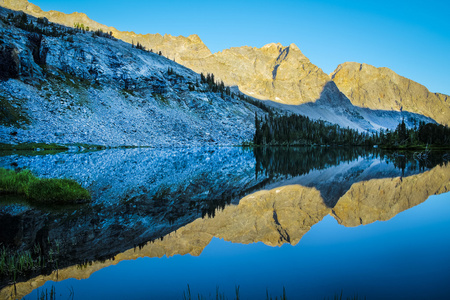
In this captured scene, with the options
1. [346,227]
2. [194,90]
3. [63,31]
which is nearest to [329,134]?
[194,90]

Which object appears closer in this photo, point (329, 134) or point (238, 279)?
point (238, 279)

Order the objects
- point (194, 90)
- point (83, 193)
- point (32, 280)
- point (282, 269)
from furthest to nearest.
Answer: point (194, 90)
point (83, 193)
point (282, 269)
point (32, 280)

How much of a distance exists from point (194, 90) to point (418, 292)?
18143 cm

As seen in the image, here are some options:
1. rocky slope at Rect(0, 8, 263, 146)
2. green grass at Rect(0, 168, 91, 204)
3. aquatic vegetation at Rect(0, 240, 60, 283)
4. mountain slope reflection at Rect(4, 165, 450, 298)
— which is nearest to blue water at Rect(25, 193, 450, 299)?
mountain slope reflection at Rect(4, 165, 450, 298)

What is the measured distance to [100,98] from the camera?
132000 millimetres

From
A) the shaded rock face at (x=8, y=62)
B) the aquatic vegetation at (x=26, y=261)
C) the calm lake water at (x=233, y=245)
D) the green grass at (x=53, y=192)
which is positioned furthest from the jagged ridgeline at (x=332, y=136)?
the aquatic vegetation at (x=26, y=261)

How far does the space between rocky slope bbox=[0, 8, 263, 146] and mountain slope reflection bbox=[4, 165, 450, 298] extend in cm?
8503

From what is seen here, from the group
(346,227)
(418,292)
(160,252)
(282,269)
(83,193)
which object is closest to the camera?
(418,292)

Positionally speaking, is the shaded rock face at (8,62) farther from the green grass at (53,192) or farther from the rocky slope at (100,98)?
the green grass at (53,192)

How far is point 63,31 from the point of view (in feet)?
557

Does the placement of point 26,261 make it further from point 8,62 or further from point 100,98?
point 100,98

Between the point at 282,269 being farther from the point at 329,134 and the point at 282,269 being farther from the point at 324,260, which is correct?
the point at 329,134

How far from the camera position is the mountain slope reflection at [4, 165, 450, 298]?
42.2 feet

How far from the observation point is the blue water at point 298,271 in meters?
9.43
